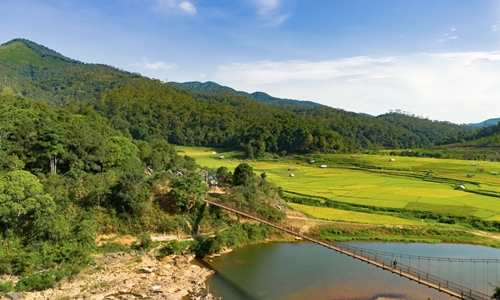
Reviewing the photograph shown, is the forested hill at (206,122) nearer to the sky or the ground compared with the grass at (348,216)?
nearer to the sky

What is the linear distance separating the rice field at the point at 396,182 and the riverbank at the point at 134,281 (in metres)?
16.2

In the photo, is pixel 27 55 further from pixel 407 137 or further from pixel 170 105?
pixel 407 137

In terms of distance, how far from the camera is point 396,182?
148 ft

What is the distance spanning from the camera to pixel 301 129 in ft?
259

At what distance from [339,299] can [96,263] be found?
45.0 ft

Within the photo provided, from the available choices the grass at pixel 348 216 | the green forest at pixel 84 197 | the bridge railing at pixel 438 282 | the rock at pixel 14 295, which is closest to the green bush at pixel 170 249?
the green forest at pixel 84 197

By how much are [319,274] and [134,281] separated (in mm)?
10601

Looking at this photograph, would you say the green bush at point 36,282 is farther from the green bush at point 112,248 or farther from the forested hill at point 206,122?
the forested hill at point 206,122

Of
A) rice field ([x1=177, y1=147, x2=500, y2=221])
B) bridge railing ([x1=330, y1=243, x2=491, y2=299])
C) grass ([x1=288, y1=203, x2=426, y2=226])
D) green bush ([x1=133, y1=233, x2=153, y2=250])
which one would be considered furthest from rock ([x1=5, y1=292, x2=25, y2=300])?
rice field ([x1=177, y1=147, x2=500, y2=221])

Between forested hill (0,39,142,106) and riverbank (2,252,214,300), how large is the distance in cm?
8744

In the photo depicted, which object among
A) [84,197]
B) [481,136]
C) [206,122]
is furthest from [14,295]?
[481,136]

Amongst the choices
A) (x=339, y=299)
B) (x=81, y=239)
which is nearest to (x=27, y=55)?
(x=81, y=239)

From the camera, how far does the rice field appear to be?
33.9 meters

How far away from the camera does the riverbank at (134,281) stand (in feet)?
55.0
